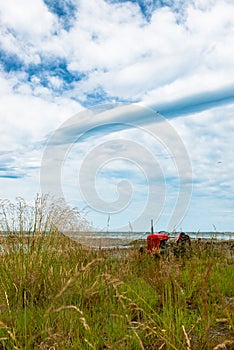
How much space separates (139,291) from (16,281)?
4.22 feet

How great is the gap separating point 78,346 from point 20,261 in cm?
193

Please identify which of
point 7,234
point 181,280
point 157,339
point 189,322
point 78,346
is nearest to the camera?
point 78,346

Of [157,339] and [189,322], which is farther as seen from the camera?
[189,322]

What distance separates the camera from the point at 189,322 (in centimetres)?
320

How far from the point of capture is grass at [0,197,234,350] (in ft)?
8.95

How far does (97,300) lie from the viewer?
3.88m

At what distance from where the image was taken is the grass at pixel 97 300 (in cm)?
273

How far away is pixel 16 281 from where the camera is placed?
13.6 feet

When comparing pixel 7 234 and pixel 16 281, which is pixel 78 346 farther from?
pixel 7 234

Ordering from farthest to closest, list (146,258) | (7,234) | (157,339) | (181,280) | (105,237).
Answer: (105,237) → (146,258) → (7,234) → (181,280) → (157,339)

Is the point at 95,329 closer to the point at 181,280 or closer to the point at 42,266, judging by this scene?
the point at 42,266

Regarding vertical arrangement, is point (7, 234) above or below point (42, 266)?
above

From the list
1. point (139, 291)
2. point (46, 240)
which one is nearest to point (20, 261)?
point (46, 240)

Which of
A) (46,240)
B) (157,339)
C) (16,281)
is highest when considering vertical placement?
(46,240)
